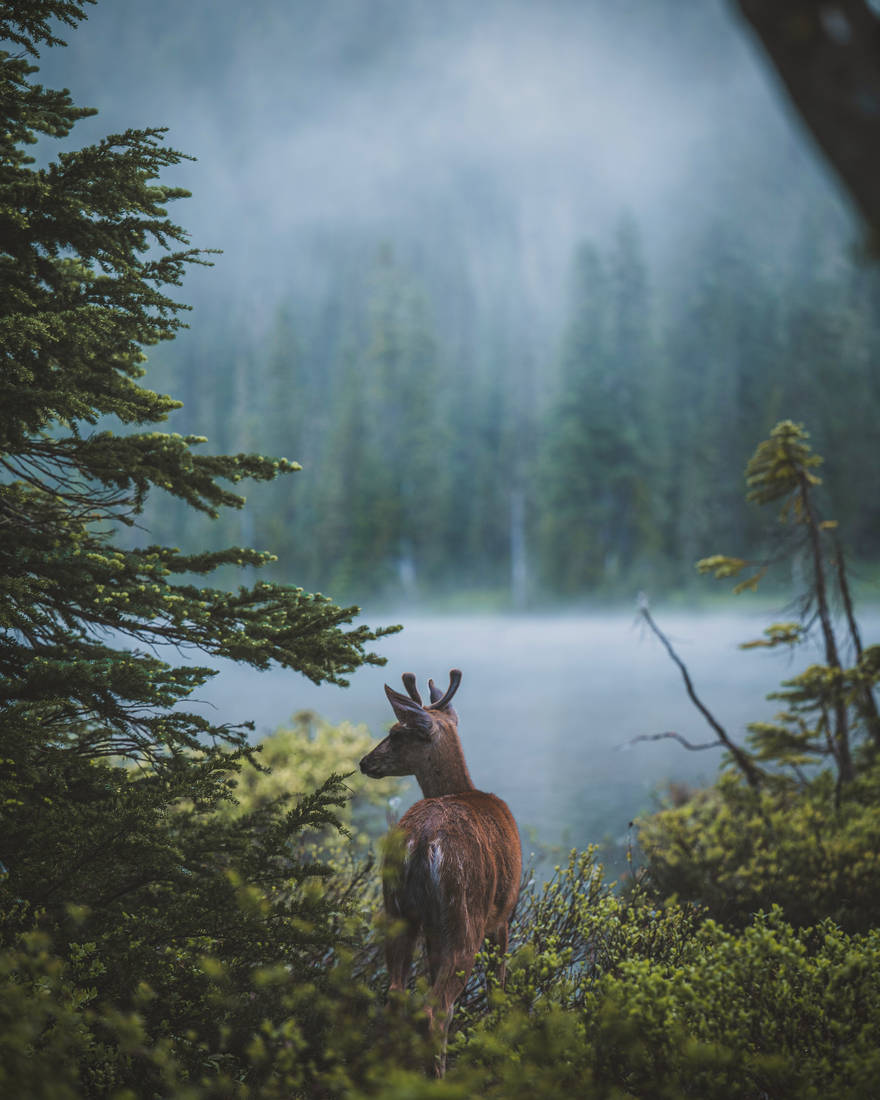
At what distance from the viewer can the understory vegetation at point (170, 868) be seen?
1.99 metres

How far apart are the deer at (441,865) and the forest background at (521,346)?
48.9 feet

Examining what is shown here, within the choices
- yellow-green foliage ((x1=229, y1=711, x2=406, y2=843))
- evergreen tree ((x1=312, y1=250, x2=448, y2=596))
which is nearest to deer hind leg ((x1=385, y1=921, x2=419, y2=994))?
yellow-green foliage ((x1=229, y1=711, x2=406, y2=843))

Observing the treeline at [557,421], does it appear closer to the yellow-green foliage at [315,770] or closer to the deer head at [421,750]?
the yellow-green foliage at [315,770]

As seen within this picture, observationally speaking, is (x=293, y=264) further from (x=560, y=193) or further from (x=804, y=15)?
(x=804, y=15)

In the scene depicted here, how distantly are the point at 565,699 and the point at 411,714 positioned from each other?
19.1m

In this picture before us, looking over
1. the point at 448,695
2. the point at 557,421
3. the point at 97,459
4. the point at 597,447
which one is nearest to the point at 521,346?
the point at 557,421

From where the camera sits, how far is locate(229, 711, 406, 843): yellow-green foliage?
891 centimetres

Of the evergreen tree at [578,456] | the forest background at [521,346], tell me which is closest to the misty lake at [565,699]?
the evergreen tree at [578,456]

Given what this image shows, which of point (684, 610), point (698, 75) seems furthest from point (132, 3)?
point (684, 610)

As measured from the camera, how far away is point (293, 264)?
51656 millimetres

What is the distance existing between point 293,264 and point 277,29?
194948 mm

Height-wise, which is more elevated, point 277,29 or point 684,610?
point 277,29

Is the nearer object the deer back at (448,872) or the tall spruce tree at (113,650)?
the deer back at (448,872)

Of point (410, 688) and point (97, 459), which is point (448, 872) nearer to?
point (410, 688)
